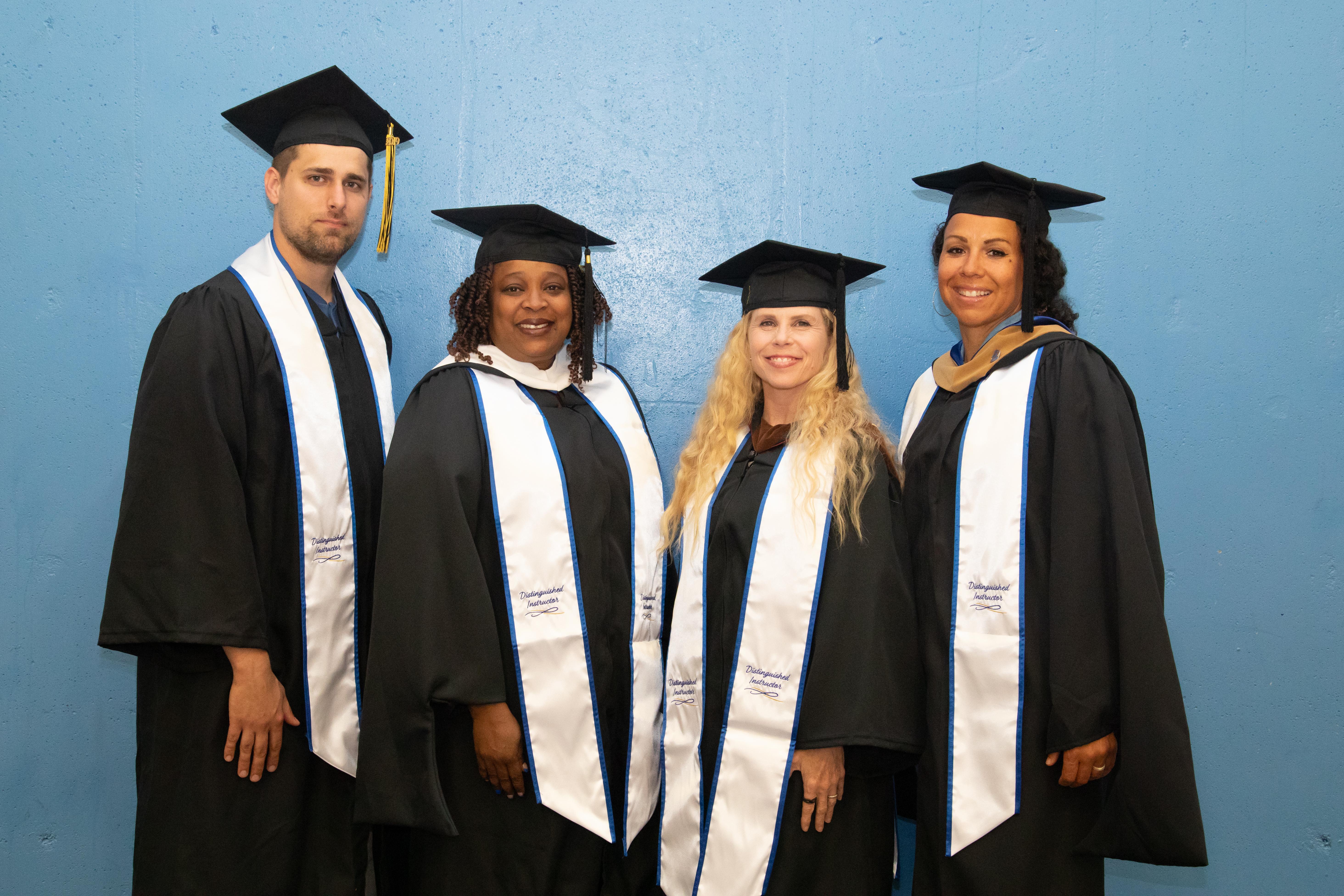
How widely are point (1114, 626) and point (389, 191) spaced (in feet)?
7.34

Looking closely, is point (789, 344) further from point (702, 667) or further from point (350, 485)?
point (350, 485)

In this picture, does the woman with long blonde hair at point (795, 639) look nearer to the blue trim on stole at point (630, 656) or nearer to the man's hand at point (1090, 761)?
the blue trim on stole at point (630, 656)

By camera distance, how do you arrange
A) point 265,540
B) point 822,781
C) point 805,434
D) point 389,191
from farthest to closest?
point 389,191, point 805,434, point 265,540, point 822,781

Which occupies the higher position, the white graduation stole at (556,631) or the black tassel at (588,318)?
the black tassel at (588,318)

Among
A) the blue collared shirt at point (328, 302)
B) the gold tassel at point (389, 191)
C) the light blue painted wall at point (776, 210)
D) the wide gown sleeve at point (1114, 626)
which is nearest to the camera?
the wide gown sleeve at point (1114, 626)

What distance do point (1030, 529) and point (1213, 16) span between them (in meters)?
2.12

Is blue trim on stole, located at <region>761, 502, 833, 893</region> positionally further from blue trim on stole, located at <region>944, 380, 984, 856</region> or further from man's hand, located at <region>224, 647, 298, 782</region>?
man's hand, located at <region>224, 647, 298, 782</region>

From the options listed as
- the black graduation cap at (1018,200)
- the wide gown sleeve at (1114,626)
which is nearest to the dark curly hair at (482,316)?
the black graduation cap at (1018,200)

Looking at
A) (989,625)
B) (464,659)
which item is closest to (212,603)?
(464,659)

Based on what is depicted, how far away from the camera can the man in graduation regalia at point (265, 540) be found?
199cm

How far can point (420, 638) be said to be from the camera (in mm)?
2041

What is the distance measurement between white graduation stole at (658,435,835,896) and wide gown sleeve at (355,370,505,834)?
0.52 m

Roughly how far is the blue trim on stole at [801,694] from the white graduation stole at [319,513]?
1096mm

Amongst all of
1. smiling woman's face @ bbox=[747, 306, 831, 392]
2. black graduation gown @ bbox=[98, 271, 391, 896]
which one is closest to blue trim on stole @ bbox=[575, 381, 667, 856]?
smiling woman's face @ bbox=[747, 306, 831, 392]
